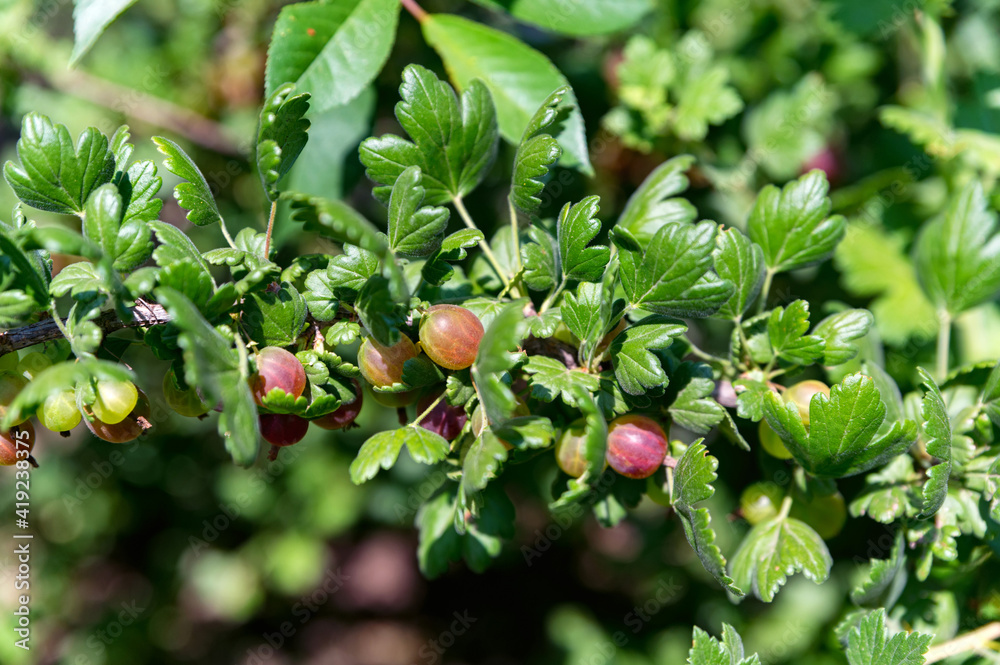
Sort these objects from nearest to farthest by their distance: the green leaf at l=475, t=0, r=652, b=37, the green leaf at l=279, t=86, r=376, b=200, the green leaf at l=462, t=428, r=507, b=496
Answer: the green leaf at l=462, t=428, r=507, b=496 < the green leaf at l=475, t=0, r=652, b=37 < the green leaf at l=279, t=86, r=376, b=200

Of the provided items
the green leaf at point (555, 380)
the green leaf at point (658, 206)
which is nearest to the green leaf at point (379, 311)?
the green leaf at point (555, 380)

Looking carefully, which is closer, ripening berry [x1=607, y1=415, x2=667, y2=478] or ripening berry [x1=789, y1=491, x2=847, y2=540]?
ripening berry [x1=607, y1=415, x2=667, y2=478]

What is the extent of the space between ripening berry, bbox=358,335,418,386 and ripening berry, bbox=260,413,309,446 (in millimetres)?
153

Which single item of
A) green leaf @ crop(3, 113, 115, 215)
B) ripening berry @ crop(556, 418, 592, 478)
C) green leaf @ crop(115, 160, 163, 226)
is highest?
green leaf @ crop(3, 113, 115, 215)

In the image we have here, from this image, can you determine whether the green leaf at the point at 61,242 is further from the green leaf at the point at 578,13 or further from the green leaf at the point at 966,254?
the green leaf at the point at 966,254

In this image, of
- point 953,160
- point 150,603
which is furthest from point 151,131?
point 953,160

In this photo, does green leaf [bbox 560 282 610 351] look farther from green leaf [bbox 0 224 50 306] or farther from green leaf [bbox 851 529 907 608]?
green leaf [bbox 0 224 50 306]

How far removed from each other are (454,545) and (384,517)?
1.38m

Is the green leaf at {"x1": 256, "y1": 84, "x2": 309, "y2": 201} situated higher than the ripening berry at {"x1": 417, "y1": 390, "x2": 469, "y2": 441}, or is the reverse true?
the green leaf at {"x1": 256, "y1": 84, "x2": 309, "y2": 201}

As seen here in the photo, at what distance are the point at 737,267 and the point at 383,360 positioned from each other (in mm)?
628

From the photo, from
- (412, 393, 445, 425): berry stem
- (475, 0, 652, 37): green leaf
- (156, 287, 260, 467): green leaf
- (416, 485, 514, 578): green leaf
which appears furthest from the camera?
(475, 0, 652, 37): green leaf

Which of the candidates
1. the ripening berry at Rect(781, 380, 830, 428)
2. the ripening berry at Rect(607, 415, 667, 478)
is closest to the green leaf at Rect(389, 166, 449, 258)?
the ripening berry at Rect(607, 415, 667, 478)

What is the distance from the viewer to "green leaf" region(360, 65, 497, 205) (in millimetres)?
1183

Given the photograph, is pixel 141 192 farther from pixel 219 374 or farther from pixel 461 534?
pixel 461 534
